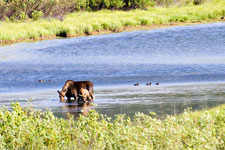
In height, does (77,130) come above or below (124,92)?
above

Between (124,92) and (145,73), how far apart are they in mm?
6419

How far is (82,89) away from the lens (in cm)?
1859

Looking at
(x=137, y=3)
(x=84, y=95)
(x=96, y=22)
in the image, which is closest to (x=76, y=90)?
(x=84, y=95)

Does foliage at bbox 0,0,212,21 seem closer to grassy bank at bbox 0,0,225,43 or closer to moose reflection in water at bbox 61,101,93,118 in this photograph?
grassy bank at bbox 0,0,225,43

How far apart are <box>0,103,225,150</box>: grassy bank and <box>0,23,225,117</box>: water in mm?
934

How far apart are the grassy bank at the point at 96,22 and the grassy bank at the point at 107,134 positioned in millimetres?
33930

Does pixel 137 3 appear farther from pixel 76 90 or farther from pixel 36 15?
pixel 76 90

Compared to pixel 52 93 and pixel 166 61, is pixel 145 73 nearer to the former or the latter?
pixel 166 61

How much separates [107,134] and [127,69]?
18.4 metres

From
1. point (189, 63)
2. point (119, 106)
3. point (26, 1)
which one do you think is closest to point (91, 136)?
point (119, 106)

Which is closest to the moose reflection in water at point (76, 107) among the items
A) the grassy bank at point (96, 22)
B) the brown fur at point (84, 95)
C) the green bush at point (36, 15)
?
→ the brown fur at point (84, 95)

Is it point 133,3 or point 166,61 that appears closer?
point 166,61

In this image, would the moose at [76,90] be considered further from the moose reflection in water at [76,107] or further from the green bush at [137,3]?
the green bush at [137,3]

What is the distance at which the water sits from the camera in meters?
17.5
